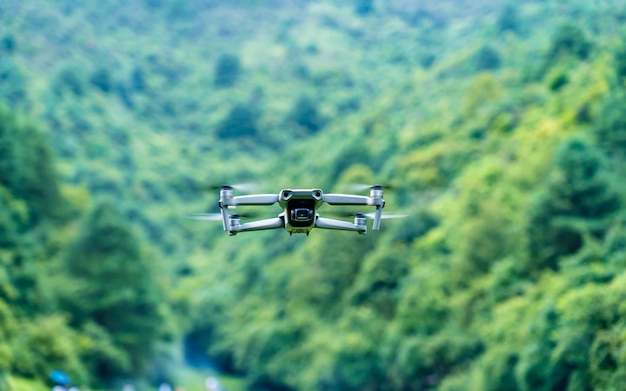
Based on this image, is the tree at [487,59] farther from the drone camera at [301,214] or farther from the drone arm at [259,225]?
the drone camera at [301,214]

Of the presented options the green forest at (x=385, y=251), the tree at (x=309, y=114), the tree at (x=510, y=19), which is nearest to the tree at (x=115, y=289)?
the green forest at (x=385, y=251)

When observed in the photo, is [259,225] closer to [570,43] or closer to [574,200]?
[574,200]

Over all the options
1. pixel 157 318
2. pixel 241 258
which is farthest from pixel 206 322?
pixel 157 318

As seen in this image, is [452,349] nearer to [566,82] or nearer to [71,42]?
[566,82]

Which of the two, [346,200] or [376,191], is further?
[376,191]

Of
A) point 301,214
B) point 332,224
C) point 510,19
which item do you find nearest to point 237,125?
point 510,19
